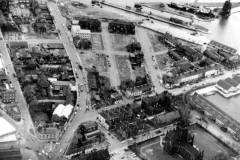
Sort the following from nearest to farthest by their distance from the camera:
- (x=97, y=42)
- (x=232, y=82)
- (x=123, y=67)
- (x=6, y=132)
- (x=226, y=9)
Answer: (x=6, y=132), (x=232, y=82), (x=123, y=67), (x=97, y=42), (x=226, y=9)

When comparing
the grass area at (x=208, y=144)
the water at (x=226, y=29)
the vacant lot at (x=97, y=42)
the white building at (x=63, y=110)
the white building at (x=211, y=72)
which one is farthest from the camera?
the water at (x=226, y=29)

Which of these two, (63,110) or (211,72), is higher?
(63,110)

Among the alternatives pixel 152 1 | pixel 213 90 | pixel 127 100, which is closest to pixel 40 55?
pixel 127 100

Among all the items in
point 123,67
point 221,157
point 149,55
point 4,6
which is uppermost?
point 4,6

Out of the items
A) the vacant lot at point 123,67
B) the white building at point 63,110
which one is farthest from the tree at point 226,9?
the white building at point 63,110

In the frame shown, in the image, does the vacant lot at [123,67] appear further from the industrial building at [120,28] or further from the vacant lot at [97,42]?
the industrial building at [120,28]

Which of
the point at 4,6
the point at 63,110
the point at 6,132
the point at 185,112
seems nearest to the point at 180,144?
the point at 185,112

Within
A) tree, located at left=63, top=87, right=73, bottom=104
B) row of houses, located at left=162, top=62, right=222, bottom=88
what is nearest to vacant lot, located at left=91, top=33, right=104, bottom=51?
row of houses, located at left=162, top=62, right=222, bottom=88

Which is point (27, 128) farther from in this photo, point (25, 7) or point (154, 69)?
point (25, 7)

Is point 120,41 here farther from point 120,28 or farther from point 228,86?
point 228,86
